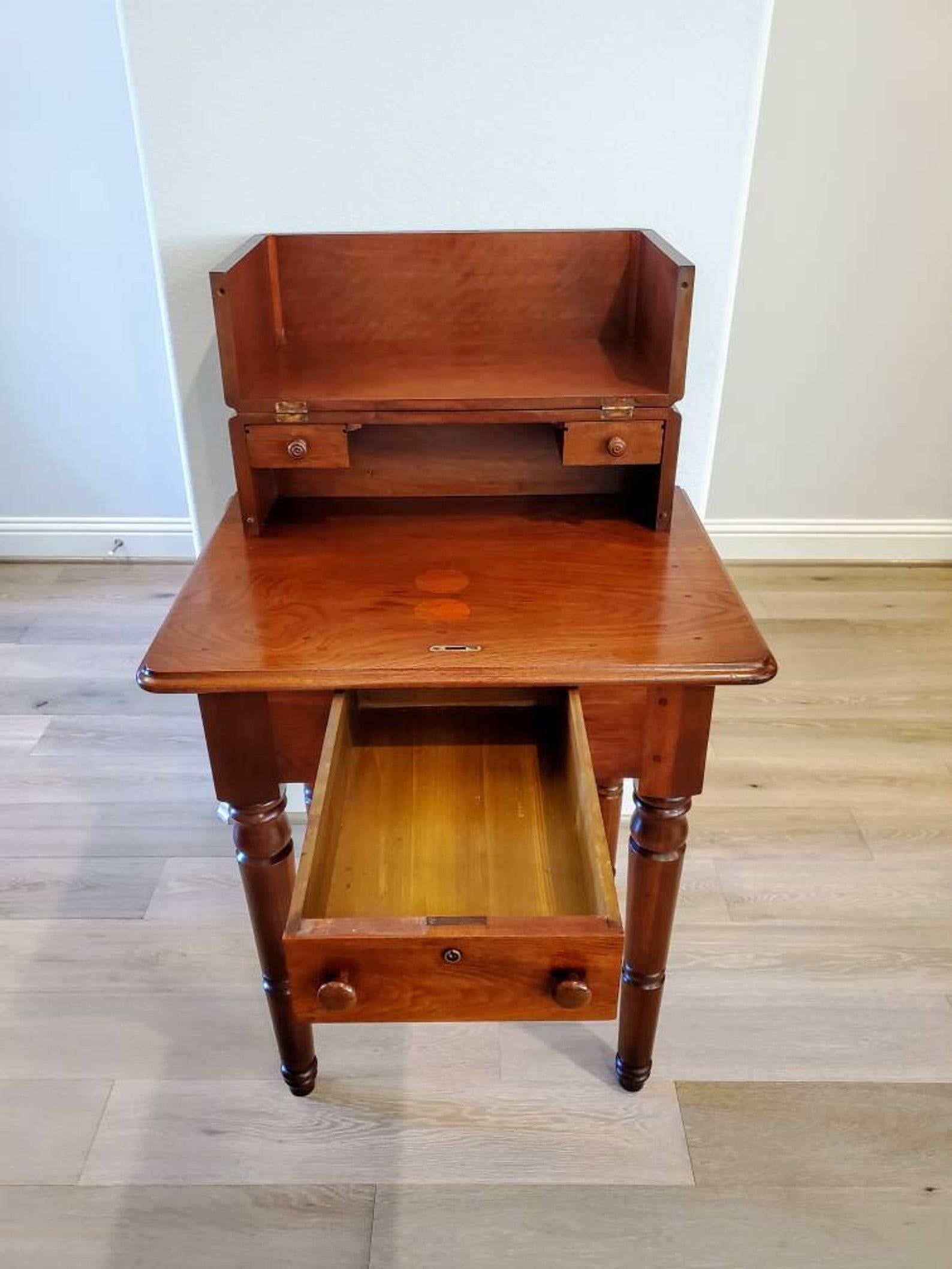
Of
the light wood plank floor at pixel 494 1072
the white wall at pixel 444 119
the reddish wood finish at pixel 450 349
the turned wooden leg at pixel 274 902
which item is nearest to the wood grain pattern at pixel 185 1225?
the light wood plank floor at pixel 494 1072

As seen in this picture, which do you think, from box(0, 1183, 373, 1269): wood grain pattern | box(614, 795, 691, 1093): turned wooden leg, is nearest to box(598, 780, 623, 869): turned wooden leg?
box(614, 795, 691, 1093): turned wooden leg

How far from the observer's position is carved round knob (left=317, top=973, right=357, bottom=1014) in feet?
2.77

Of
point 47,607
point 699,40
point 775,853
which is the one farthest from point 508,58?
point 47,607

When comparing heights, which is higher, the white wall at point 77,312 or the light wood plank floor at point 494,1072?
the white wall at point 77,312

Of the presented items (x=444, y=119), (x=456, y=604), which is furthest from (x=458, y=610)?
(x=444, y=119)

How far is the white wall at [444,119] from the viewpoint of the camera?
4.00 ft

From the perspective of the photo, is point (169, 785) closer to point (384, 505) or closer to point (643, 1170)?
point (384, 505)

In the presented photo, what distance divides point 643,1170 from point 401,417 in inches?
38.7

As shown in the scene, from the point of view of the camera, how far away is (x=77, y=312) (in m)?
2.39

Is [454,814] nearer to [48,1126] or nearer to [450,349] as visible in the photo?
[450,349]

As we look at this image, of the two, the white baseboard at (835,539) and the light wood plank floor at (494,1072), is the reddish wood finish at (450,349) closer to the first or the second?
the light wood plank floor at (494,1072)

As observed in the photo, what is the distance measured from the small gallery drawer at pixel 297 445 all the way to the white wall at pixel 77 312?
143 centimetres

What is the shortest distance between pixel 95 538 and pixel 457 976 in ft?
7.03

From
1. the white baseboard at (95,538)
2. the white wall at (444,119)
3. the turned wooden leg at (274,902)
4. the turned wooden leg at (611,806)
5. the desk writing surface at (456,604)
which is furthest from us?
the white baseboard at (95,538)
